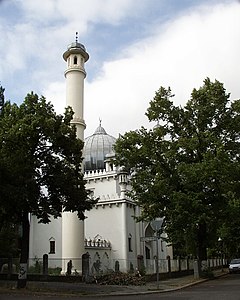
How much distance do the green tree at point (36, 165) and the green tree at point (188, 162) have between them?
642cm

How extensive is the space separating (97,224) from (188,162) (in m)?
20.4

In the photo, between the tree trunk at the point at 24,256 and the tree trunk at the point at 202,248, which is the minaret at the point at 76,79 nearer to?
the tree trunk at the point at 202,248

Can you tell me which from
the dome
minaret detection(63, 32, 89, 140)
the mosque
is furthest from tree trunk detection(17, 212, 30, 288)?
the dome

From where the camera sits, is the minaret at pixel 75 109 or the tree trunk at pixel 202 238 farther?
the minaret at pixel 75 109

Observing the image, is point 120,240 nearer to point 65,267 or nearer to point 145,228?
point 145,228

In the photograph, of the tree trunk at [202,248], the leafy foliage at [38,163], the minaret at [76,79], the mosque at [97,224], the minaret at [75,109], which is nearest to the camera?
the leafy foliage at [38,163]

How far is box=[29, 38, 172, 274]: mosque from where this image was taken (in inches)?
1474

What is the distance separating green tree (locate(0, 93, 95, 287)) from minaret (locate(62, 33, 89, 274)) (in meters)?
13.3

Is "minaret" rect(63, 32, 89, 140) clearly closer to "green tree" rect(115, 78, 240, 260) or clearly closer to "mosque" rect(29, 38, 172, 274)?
"mosque" rect(29, 38, 172, 274)

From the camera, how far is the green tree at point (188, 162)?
985 inches

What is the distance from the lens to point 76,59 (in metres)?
41.0

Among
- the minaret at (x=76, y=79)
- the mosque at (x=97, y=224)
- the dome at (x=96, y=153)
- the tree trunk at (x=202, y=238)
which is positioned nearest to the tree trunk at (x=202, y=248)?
the tree trunk at (x=202, y=238)

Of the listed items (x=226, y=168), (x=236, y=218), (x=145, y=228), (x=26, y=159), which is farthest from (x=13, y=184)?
(x=145, y=228)

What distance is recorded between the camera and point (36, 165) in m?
19.9
